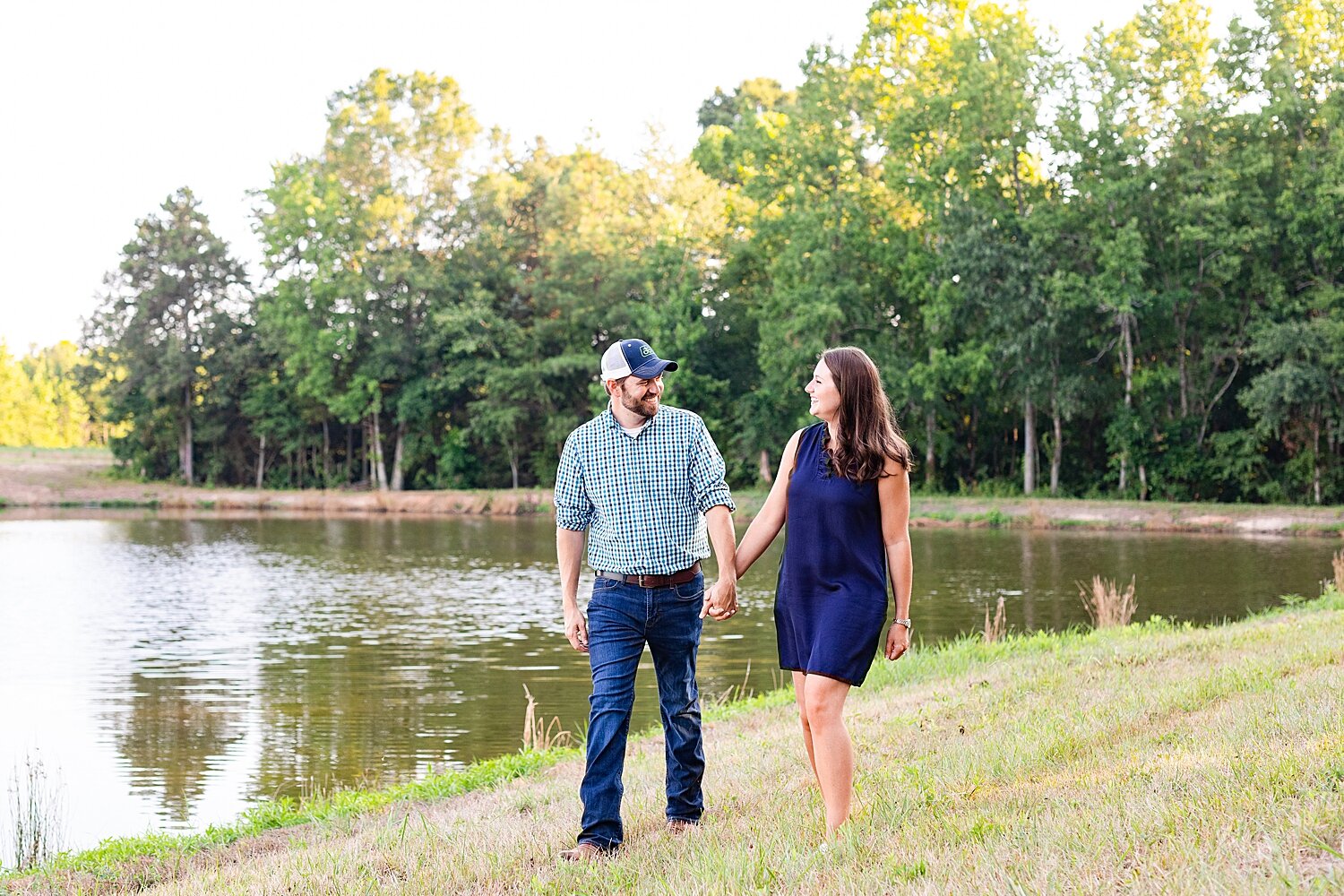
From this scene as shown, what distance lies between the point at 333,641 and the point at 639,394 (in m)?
13.8

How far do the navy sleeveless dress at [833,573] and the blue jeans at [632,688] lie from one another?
0.58 metres

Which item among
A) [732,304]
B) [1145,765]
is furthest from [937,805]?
[732,304]

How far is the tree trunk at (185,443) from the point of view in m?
64.4

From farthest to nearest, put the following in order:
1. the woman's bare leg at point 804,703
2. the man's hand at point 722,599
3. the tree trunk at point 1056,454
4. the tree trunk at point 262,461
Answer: the tree trunk at point 262,461 → the tree trunk at point 1056,454 → the man's hand at point 722,599 → the woman's bare leg at point 804,703

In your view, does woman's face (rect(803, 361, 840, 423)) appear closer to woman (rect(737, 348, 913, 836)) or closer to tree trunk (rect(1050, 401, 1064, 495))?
woman (rect(737, 348, 913, 836))

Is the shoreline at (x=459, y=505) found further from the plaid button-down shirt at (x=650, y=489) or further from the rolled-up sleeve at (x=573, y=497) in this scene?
the rolled-up sleeve at (x=573, y=497)

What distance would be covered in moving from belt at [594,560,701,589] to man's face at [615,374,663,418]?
71 centimetres

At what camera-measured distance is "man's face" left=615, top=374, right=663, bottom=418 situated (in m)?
5.83

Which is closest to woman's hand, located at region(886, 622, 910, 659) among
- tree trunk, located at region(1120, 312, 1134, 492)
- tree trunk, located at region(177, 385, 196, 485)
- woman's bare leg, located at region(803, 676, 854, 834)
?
woman's bare leg, located at region(803, 676, 854, 834)

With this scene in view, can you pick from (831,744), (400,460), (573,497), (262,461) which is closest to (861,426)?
(831,744)

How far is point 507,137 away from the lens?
5900 cm

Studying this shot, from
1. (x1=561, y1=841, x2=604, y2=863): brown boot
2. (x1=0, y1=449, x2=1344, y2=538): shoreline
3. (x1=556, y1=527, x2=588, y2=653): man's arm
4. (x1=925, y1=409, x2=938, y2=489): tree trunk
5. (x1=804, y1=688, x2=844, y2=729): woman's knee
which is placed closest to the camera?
(x1=804, y1=688, x2=844, y2=729): woman's knee

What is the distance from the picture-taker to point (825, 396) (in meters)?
5.37

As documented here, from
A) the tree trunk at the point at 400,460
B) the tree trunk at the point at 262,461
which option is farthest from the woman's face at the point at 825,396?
the tree trunk at the point at 262,461
